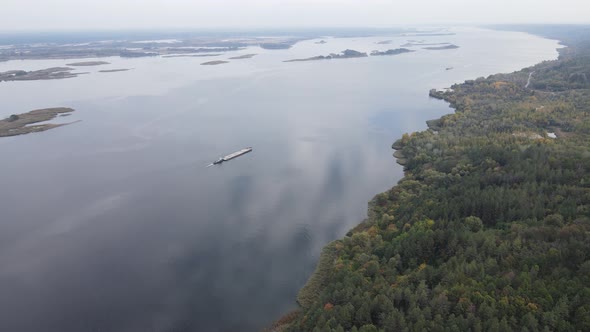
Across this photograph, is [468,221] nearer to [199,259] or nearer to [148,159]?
[199,259]

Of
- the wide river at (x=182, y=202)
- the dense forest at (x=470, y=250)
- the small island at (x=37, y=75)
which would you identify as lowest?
the wide river at (x=182, y=202)

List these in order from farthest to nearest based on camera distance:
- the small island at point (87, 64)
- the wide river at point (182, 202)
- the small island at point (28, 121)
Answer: the small island at point (87, 64) < the small island at point (28, 121) < the wide river at point (182, 202)

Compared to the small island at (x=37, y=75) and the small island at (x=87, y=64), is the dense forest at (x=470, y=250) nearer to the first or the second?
the small island at (x=37, y=75)

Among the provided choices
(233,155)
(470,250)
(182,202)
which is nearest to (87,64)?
(233,155)

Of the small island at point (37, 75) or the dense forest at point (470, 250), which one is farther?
the small island at point (37, 75)

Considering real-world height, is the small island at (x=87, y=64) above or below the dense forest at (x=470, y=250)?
above

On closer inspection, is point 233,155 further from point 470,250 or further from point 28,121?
point 28,121

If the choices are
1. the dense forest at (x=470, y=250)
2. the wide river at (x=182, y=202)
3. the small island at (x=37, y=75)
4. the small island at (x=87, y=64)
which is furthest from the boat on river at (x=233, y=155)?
the small island at (x=87, y=64)

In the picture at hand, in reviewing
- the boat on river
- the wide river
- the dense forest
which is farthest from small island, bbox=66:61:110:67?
the dense forest

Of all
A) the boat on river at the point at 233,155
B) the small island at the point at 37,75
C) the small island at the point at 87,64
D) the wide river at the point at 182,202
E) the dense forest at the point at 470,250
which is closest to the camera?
the dense forest at the point at 470,250
